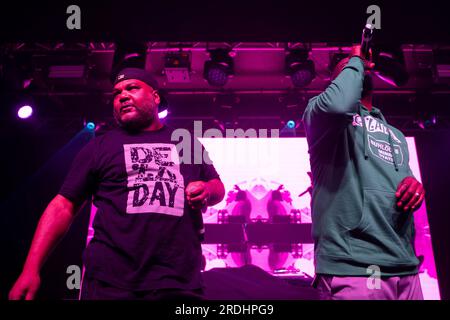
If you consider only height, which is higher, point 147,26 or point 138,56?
point 138,56

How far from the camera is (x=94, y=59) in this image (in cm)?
559

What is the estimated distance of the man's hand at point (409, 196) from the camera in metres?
1.47

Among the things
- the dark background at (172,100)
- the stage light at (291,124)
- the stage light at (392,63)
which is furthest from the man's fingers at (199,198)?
the stage light at (291,124)

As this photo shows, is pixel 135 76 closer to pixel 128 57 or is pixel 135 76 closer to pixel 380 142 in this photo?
pixel 380 142

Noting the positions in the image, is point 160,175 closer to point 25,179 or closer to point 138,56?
point 138,56

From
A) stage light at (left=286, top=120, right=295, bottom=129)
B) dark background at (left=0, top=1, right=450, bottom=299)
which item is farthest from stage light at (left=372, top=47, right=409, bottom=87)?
stage light at (left=286, top=120, right=295, bottom=129)

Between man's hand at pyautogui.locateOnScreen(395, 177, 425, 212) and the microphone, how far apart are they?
0.63 meters

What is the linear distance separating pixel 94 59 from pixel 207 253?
A: 340 cm

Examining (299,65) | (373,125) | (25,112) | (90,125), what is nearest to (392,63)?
(299,65)

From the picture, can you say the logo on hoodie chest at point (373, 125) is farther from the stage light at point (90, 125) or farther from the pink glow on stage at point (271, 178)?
the stage light at point (90, 125)

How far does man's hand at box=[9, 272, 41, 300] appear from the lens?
4.13ft

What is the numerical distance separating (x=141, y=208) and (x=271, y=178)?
3.81 m

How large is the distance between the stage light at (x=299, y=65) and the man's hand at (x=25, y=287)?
13.4 feet
